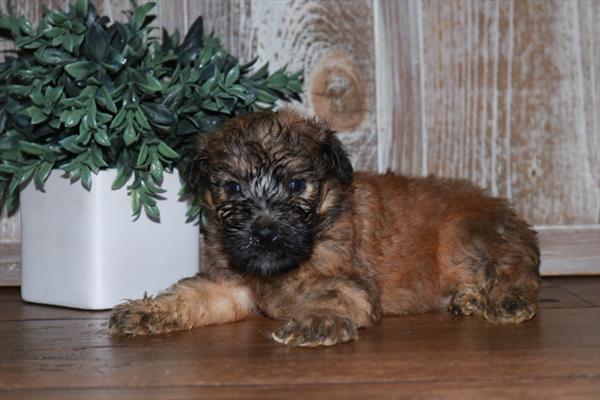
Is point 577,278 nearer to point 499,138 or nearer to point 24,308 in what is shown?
point 499,138

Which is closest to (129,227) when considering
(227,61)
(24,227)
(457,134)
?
(24,227)

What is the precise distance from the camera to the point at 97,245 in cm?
428

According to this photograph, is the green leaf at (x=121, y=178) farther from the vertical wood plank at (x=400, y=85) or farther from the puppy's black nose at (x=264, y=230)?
the vertical wood plank at (x=400, y=85)

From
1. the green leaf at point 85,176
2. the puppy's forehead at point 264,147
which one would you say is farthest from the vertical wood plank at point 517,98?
the green leaf at point 85,176

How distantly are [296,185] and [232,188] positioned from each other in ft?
0.86

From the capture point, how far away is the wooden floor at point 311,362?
8.98 ft

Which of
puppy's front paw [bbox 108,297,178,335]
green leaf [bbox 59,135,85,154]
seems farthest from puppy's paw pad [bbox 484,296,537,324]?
green leaf [bbox 59,135,85,154]

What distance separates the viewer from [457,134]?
17.1ft

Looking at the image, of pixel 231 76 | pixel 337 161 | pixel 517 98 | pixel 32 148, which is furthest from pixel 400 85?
pixel 32 148

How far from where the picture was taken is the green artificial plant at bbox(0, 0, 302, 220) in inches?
165

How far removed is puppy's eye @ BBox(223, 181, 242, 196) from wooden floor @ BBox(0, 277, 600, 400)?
0.56 meters

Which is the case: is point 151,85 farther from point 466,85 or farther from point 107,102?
point 466,85

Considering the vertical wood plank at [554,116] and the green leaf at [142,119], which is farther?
the vertical wood plank at [554,116]

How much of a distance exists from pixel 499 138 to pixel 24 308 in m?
2.67
